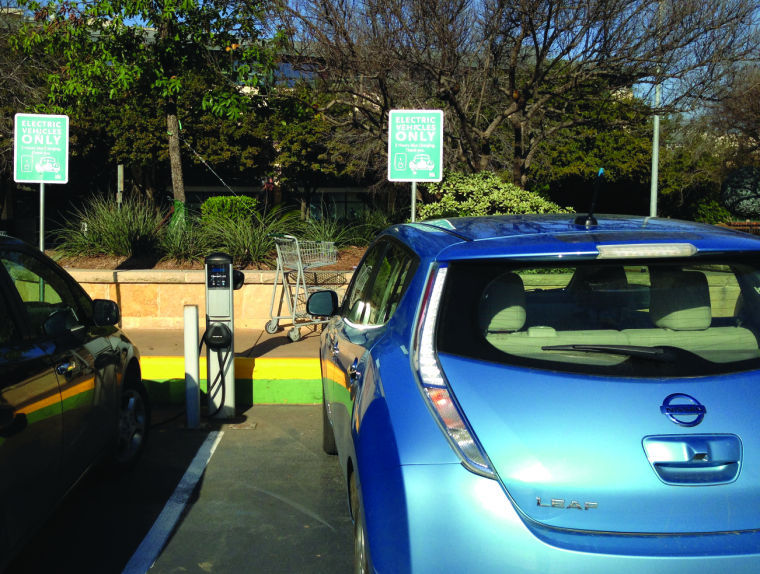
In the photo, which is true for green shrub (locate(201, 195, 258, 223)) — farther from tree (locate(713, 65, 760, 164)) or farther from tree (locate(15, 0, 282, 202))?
tree (locate(713, 65, 760, 164))

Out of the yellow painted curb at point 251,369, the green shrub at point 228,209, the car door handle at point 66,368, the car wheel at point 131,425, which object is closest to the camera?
the car door handle at point 66,368

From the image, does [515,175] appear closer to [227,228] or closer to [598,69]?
[598,69]

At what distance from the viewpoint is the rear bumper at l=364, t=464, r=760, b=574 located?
7.14 ft

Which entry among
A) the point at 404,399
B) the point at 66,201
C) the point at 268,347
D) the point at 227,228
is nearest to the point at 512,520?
the point at 404,399

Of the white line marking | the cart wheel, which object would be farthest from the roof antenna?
the cart wheel

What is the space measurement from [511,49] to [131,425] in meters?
9.53

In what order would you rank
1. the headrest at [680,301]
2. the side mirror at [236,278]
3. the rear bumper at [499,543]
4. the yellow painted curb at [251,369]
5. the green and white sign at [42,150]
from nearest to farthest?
1. the rear bumper at [499,543]
2. the headrest at [680,301]
3. the side mirror at [236,278]
4. the yellow painted curb at [251,369]
5. the green and white sign at [42,150]

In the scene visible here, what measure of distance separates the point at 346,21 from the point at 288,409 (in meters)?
7.39

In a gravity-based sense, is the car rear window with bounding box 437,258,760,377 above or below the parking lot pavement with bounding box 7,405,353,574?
above

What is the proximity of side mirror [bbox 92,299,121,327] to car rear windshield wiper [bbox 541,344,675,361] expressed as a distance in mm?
3103

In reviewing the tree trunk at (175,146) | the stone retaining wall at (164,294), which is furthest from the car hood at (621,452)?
the tree trunk at (175,146)

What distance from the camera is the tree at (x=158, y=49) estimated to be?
1150cm

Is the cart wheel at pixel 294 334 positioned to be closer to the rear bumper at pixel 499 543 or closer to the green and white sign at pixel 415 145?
the green and white sign at pixel 415 145

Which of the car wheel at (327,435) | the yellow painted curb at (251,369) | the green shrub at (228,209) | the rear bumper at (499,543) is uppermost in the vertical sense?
the green shrub at (228,209)
